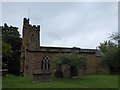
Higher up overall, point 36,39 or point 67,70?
point 36,39

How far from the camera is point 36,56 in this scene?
132 ft

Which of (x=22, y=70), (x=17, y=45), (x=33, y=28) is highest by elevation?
(x=33, y=28)

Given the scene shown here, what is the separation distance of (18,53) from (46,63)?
10.3 m

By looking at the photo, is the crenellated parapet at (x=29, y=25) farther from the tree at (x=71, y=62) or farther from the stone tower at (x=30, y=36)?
the tree at (x=71, y=62)

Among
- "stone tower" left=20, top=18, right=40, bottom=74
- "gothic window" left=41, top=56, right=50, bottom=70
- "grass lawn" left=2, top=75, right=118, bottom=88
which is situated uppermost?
"stone tower" left=20, top=18, right=40, bottom=74

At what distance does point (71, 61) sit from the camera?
100 ft

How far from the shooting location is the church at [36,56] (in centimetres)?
3997

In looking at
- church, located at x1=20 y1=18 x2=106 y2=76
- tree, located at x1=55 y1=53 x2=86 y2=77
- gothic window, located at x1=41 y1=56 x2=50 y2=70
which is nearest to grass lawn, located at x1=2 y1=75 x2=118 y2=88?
tree, located at x1=55 y1=53 x2=86 y2=77

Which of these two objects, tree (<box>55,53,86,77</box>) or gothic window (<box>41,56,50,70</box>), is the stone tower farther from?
tree (<box>55,53,86,77</box>)

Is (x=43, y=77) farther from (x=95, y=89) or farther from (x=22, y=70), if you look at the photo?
(x=22, y=70)

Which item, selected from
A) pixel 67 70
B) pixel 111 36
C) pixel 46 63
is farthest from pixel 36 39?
pixel 111 36

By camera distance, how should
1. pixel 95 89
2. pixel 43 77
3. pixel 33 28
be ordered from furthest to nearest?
1. pixel 33 28
2. pixel 43 77
3. pixel 95 89

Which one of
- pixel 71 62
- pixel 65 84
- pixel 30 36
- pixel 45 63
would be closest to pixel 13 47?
pixel 30 36

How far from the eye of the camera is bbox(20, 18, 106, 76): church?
131ft
